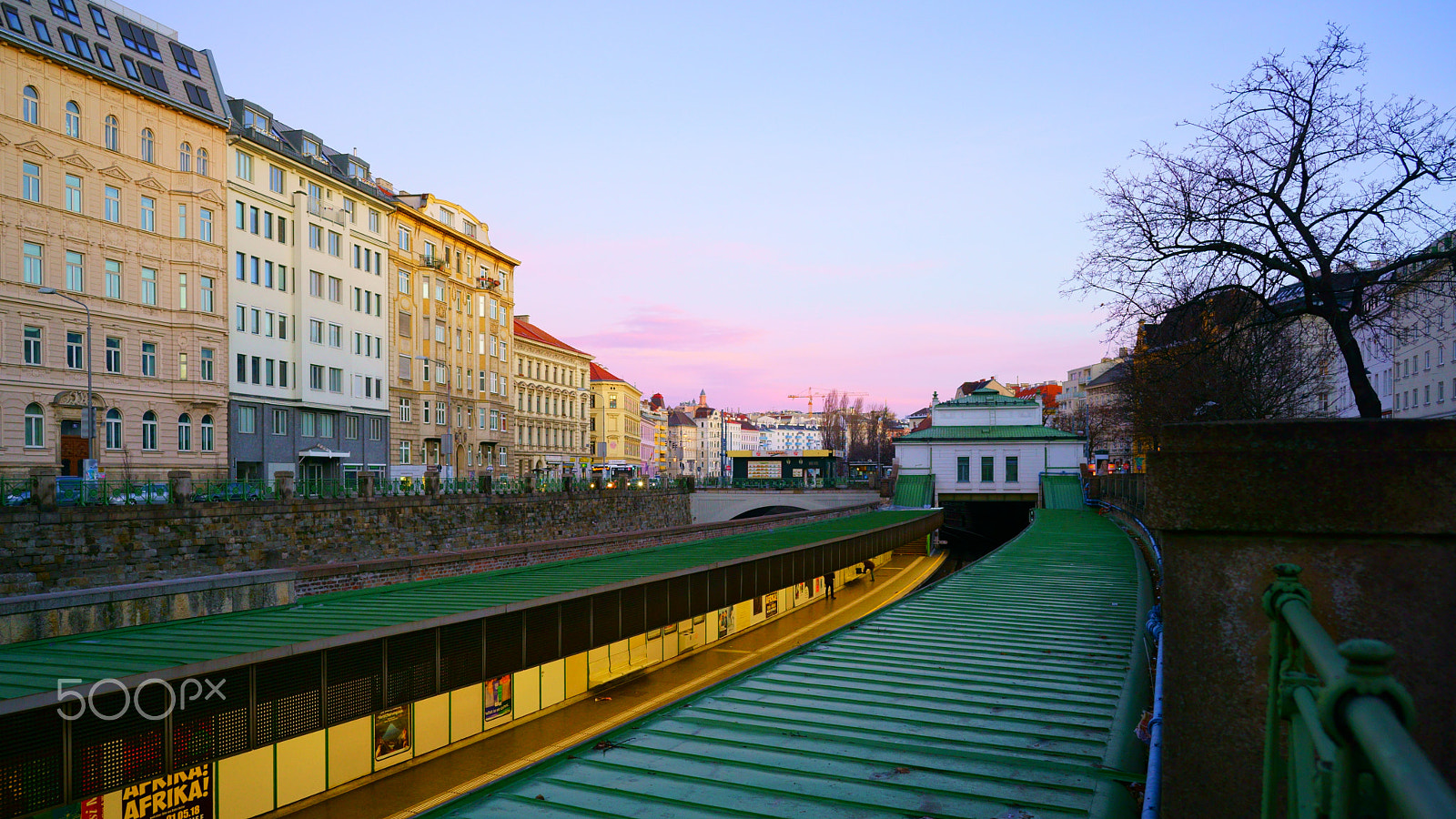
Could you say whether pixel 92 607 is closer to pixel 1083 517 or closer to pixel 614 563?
pixel 614 563

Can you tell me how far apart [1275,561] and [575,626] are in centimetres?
1605

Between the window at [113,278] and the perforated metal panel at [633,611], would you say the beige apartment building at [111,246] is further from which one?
the perforated metal panel at [633,611]

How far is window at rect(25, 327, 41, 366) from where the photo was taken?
102 ft

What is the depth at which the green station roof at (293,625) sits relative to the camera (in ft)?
39.0

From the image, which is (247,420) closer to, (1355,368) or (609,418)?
(1355,368)

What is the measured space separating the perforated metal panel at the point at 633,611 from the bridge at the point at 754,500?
150 feet

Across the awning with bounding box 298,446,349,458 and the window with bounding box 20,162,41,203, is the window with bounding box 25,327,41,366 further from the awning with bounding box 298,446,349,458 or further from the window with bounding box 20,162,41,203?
the awning with bounding box 298,446,349,458

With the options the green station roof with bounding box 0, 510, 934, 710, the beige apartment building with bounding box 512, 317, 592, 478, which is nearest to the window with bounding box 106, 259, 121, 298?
the green station roof with bounding box 0, 510, 934, 710

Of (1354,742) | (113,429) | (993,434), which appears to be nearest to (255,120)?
(113,429)

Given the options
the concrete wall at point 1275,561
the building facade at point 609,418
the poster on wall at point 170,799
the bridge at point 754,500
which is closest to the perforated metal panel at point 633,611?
the poster on wall at point 170,799

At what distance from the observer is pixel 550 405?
7575cm

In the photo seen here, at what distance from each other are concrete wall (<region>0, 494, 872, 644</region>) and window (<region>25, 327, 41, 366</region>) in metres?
17.1

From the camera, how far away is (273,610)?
1709cm

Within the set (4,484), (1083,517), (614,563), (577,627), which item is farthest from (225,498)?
(1083,517)
